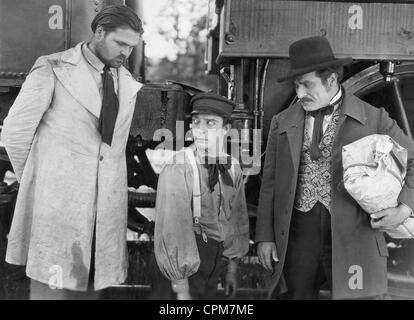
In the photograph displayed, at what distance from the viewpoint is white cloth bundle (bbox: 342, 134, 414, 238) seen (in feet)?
9.46

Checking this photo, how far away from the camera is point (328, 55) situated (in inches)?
119

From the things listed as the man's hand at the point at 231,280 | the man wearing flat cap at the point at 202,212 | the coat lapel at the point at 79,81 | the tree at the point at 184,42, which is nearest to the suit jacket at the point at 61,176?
the coat lapel at the point at 79,81

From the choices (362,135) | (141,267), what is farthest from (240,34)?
(141,267)

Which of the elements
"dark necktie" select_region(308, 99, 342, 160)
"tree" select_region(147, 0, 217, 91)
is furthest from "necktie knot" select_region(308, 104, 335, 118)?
"tree" select_region(147, 0, 217, 91)

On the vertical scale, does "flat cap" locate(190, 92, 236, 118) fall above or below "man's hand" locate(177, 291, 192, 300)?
above

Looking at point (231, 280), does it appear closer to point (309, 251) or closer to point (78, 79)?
point (309, 251)

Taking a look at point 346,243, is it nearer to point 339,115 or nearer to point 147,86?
point 339,115

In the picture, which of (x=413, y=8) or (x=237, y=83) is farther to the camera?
(x=237, y=83)

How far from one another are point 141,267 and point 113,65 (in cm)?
186

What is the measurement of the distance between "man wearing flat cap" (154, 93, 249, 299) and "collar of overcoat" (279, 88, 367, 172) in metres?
0.31

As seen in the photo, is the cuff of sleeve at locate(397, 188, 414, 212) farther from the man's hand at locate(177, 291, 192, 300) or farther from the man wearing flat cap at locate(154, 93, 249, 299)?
the man's hand at locate(177, 291, 192, 300)

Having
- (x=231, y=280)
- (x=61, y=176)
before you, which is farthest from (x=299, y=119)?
(x=61, y=176)

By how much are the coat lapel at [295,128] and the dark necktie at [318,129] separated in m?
0.08

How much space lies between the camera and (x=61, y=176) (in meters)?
3.00
